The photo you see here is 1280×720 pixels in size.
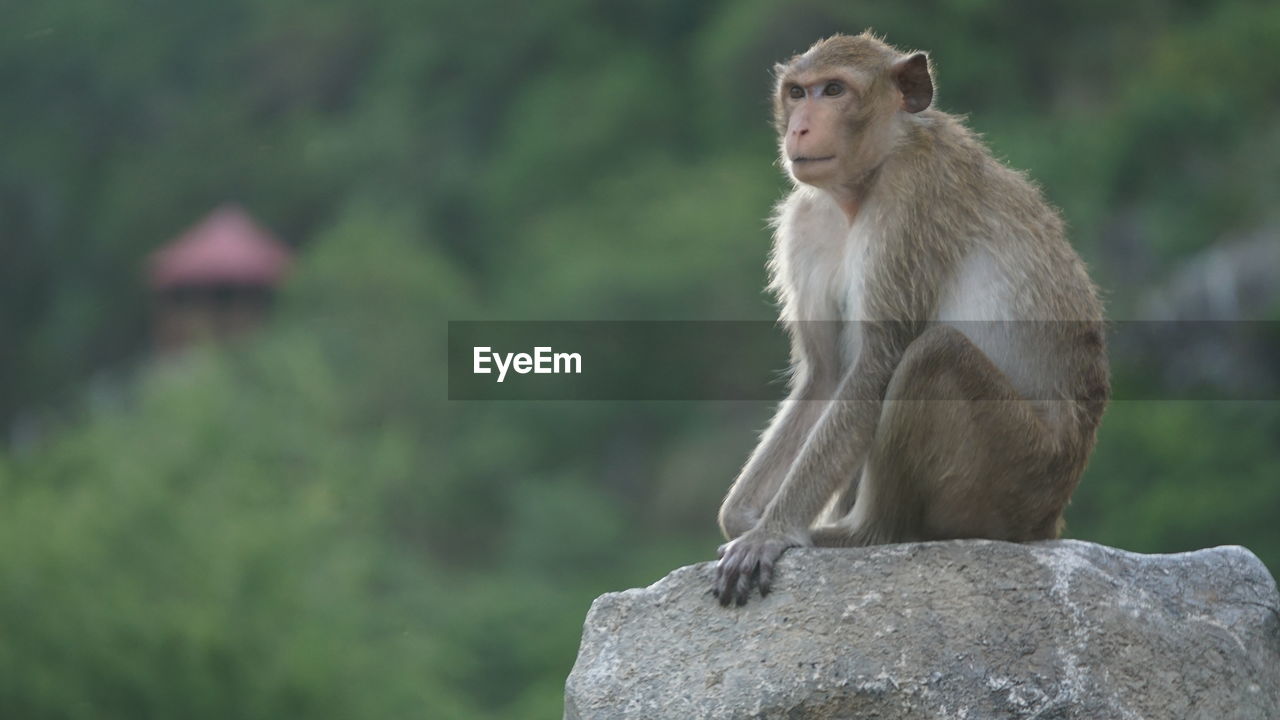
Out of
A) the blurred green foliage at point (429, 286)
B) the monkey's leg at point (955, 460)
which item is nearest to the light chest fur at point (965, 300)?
the monkey's leg at point (955, 460)

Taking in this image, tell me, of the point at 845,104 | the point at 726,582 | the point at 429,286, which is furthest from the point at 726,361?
the point at 726,582

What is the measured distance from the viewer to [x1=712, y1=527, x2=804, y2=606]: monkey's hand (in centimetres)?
567

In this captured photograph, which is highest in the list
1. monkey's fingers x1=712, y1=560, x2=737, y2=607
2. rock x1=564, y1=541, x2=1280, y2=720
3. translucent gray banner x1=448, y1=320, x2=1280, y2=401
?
monkey's fingers x1=712, y1=560, x2=737, y2=607

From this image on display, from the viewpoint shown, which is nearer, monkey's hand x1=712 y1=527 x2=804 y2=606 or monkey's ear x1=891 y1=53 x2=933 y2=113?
monkey's hand x1=712 y1=527 x2=804 y2=606

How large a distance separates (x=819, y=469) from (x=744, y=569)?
1.47 ft

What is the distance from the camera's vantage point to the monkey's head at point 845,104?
6.05m

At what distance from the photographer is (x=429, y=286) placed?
195ft

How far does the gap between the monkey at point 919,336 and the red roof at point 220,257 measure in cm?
5757

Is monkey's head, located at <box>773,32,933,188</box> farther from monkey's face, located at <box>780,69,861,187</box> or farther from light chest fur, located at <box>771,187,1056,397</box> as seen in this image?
light chest fur, located at <box>771,187,1056,397</box>

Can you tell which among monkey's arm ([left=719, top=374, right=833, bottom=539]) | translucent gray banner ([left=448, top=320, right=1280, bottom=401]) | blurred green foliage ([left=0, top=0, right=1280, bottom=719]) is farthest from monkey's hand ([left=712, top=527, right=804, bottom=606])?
blurred green foliage ([left=0, top=0, right=1280, bottom=719])

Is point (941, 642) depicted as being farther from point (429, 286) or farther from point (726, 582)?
point (429, 286)

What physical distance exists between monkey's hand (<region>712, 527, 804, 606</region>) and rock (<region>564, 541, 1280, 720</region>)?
0.14 feet

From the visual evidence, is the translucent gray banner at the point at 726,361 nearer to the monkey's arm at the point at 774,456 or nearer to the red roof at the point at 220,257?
the red roof at the point at 220,257

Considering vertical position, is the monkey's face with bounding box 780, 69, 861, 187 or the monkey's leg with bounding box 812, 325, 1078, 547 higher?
the monkey's face with bounding box 780, 69, 861, 187
